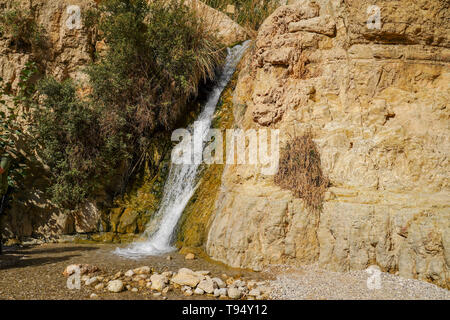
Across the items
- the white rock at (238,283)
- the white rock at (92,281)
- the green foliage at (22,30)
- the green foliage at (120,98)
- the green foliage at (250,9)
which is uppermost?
the green foliage at (250,9)

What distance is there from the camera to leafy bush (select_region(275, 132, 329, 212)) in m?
5.54

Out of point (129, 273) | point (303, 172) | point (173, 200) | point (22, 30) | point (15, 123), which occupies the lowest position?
point (129, 273)

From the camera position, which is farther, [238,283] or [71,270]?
[71,270]

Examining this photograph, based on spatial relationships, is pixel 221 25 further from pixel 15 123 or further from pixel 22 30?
pixel 15 123

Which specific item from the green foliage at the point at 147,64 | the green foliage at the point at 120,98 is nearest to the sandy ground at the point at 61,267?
the green foliage at the point at 120,98

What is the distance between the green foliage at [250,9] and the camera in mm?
11062

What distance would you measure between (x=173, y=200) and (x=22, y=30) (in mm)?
5899

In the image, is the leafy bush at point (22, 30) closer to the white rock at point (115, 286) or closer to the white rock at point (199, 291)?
the white rock at point (115, 286)

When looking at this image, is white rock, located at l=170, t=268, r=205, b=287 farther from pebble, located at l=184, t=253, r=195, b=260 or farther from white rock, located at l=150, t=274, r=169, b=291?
pebble, located at l=184, t=253, r=195, b=260

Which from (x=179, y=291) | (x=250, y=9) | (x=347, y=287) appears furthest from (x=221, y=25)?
(x=347, y=287)

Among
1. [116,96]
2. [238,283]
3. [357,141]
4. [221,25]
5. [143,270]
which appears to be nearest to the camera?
[238,283]

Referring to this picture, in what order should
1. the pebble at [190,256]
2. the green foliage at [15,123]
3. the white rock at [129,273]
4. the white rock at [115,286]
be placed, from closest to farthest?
1. the white rock at [115,286]
2. the white rock at [129,273]
3. the pebble at [190,256]
4. the green foliage at [15,123]

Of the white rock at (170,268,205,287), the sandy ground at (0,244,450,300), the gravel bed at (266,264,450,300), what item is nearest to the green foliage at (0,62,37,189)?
the sandy ground at (0,244,450,300)

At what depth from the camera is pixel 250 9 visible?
1176cm
